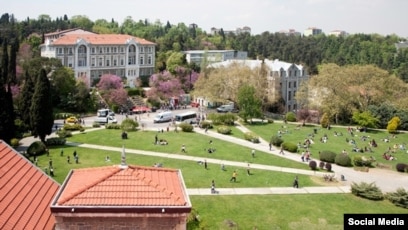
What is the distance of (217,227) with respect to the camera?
2897 cm

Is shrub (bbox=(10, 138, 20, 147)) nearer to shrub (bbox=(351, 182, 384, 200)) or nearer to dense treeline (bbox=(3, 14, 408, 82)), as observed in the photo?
shrub (bbox=(351, 182, 384, 200))

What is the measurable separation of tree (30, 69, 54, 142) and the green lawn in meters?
26.9

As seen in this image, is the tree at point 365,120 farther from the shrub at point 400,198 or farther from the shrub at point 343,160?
the shrub at point 400,198

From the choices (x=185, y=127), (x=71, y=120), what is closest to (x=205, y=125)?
(x=185, y=127)

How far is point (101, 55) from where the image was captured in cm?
8675

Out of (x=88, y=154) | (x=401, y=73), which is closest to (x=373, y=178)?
(x=88, y=154)

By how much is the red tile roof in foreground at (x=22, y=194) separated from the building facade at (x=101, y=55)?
61.3m

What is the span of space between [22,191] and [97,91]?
63055mm

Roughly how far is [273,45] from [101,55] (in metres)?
79.8

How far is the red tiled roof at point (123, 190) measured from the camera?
14.0 metres

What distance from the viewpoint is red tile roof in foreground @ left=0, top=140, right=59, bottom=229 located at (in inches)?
583

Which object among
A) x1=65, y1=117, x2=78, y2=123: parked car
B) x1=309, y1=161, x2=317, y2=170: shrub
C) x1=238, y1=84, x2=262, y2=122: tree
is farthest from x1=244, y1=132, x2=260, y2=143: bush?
x1=65, y1=117, x2=78, y2=123: parked car

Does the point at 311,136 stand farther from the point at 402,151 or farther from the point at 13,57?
the point at 13,57

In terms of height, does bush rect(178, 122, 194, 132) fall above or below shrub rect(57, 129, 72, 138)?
above
